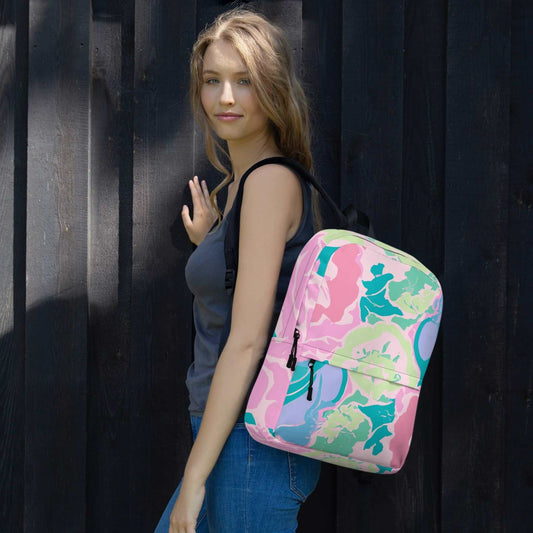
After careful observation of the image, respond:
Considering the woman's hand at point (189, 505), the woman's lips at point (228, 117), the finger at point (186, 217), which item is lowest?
the woman's hand at point (189, 505)

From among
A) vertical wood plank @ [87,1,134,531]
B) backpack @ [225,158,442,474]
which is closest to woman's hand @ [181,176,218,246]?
vertical wood plank @ [87,1,134,531]

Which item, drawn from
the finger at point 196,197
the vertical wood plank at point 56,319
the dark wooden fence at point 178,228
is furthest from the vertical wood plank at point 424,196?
the vertical wood plank at point 56,319

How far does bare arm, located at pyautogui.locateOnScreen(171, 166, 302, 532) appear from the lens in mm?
1577

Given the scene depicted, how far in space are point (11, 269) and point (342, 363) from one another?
1414 millimetres

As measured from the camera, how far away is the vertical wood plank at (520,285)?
91.7 inches

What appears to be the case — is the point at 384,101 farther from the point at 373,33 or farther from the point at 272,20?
the point at 272,20

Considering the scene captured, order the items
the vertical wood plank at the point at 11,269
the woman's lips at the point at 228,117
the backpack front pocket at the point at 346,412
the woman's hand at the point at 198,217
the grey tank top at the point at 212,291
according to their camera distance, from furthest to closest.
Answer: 1. the vertical wood plank at the point at 11,269
2. the woman's hand at the point at 198,217
3. the woman's lips at the point at 228,117
4. the grey tank top at the point at 212,291
5. the backpack front pocket at the point at 346,412

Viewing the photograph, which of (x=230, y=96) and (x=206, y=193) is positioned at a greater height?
(x=230, y=96)

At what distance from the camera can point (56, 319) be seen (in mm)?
2387

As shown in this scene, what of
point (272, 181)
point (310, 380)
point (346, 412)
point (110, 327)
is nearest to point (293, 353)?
point (310, 380)

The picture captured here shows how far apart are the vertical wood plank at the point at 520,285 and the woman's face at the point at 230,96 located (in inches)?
39.9

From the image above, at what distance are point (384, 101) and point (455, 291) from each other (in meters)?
0.70

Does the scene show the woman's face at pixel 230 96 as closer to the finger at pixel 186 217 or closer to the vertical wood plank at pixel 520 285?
the finger at pixel 186 217

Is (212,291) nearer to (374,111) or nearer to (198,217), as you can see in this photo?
(198,217)
